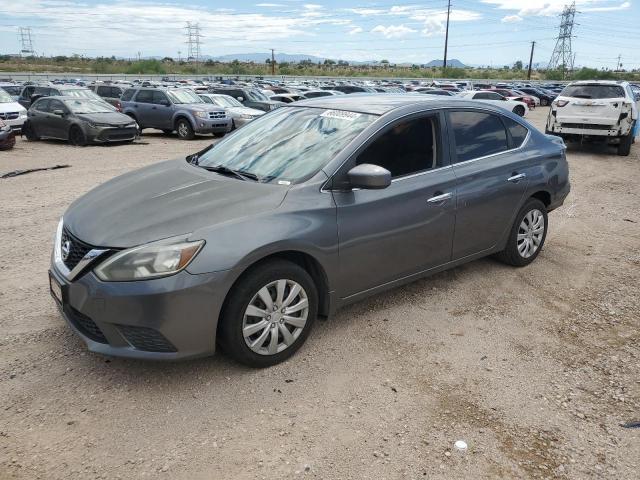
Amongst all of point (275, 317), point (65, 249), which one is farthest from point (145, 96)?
point (275, 317)

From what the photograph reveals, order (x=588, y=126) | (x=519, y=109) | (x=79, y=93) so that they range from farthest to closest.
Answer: (x=519, y=109) → (x=79, y=93) → (x=588, y=126)

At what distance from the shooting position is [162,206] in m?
3.33

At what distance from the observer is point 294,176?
362cm

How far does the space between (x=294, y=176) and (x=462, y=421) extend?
1.86 metres

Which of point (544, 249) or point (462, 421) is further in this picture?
point (544, 249)

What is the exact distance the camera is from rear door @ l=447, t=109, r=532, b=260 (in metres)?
4.38

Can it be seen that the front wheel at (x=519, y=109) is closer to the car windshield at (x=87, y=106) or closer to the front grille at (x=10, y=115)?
the car windshield at (x=87, y=106)

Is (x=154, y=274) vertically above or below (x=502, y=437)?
above

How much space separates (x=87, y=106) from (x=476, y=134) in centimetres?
1429

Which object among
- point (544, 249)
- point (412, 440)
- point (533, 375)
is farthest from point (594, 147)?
point (412, 440)

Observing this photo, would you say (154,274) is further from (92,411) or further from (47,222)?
(47,222)

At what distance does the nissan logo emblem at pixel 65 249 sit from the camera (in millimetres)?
3287

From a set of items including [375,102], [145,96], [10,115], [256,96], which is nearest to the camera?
[375,102]

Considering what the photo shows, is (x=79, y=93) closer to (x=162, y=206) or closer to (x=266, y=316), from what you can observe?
(x=162, y=206)
